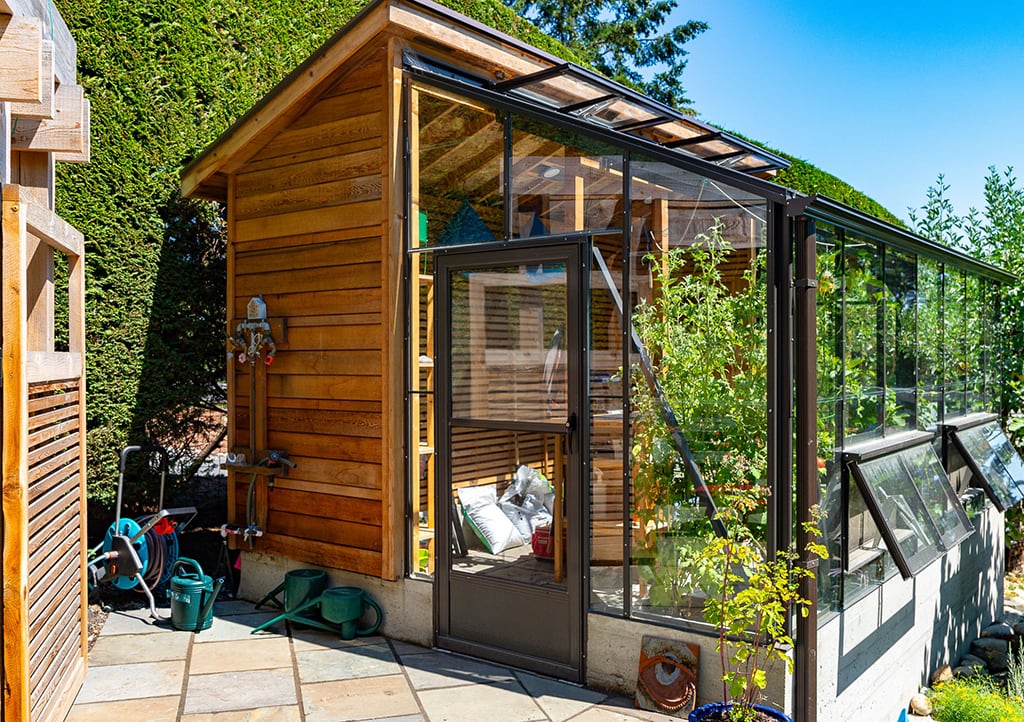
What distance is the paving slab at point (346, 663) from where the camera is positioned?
14.8 feet

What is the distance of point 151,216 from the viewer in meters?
6.12

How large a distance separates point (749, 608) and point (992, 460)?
165 inches

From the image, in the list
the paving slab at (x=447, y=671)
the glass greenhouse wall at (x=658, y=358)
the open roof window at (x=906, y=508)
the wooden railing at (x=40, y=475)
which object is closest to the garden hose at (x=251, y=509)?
the glass greenhouse wall at (x=658, y=358)

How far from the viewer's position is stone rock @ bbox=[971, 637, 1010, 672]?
6.18 meters

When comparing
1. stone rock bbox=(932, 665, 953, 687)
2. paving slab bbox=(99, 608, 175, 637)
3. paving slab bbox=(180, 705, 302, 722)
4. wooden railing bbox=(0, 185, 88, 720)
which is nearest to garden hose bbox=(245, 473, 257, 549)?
paving slab bbox=(99, 608, 175, 637)

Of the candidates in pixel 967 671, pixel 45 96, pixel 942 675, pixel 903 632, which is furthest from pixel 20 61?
pixel 967 671

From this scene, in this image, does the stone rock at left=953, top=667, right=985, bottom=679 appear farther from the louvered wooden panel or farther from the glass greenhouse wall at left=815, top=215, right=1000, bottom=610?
the louvered wooden panel

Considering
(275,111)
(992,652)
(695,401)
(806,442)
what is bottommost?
(992,652)

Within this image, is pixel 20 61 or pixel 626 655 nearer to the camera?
pixel 20 61

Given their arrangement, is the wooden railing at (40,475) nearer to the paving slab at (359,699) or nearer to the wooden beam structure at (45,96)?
the wooden beam structure at (45,96)

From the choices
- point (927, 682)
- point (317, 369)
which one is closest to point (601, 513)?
point (317, 369)

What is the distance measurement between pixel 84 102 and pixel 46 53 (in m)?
0.93

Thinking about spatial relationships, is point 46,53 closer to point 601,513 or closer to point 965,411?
point 601,513

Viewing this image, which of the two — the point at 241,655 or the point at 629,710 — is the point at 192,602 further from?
the point at 629,710
